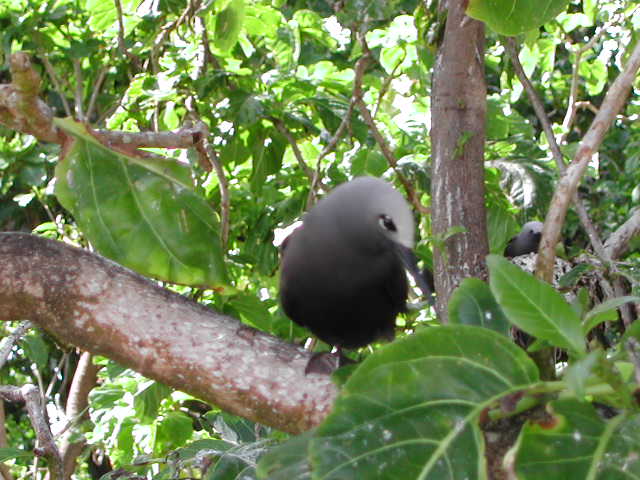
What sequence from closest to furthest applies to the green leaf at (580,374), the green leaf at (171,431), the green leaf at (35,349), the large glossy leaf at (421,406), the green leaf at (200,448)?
the green leaf at (580,374), the large glossy leaf at (421,406), the green leaf at (200,448), the green leaf at (171,431), the green leaf at (35,349)

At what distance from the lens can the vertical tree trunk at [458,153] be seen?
6.91 ft

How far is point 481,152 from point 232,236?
6.21 ft

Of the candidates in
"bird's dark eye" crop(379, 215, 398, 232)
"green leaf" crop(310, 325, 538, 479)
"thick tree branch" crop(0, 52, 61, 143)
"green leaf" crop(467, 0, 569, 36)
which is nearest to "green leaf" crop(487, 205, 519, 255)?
"bird's dark eye" crop(379, 215, 398, 232)

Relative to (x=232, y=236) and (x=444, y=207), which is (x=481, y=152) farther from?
(x=232, y=236)

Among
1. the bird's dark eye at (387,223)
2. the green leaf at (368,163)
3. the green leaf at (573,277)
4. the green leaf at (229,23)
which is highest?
the green leaf at (229,23)

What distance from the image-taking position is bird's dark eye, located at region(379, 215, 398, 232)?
7.09 feet

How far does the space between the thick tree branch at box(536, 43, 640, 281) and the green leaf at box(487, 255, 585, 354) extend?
12.0 inches

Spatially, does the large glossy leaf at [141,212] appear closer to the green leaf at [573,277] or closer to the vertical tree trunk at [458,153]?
the vertical tree trunk at [458,153]

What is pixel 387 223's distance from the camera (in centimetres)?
218

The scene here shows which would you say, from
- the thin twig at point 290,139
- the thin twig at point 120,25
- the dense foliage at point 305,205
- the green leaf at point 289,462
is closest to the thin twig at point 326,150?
the dense foliage at point 305,205

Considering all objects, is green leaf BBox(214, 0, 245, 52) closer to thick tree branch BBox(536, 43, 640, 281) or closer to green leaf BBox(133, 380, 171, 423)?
green leaf BBox(133, 380, 171, 423)

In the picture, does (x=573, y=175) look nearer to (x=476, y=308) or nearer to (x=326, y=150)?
(x=476, y=308)

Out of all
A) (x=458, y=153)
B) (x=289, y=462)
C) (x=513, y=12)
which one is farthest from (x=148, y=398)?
(x=513, y=12)

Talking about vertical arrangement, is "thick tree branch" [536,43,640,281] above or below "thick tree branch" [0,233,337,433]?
above
